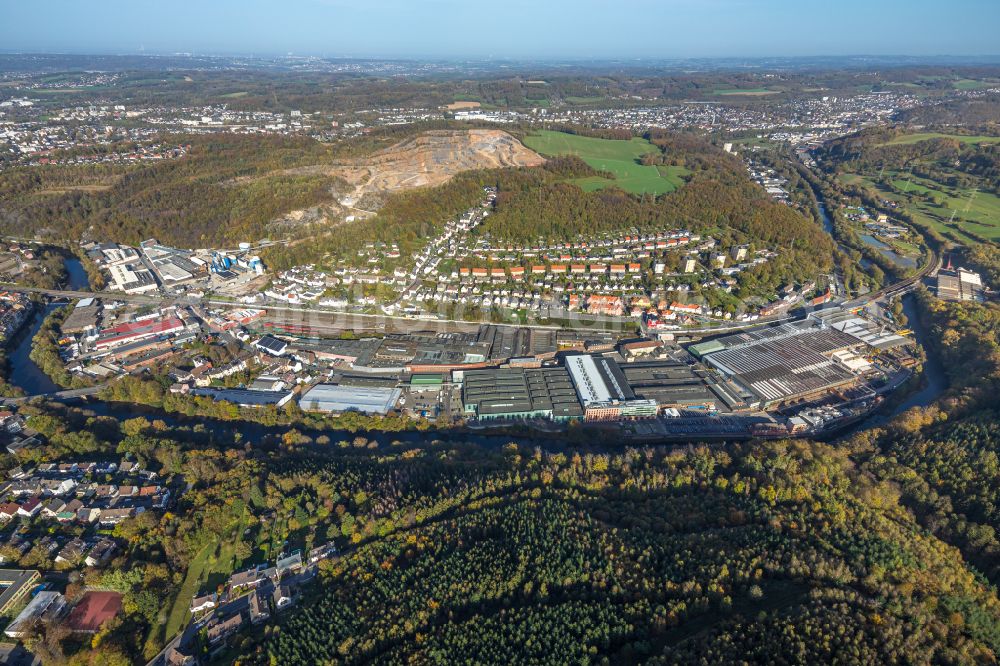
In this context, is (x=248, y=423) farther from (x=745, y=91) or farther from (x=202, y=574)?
(x=745, y=91)

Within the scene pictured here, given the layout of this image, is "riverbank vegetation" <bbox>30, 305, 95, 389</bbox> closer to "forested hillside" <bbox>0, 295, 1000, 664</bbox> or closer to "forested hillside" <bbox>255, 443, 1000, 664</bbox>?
"forested hillside" <bbox>0, 295, 1000, 664</bbox>

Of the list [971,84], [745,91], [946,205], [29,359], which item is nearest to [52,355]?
[29,359]

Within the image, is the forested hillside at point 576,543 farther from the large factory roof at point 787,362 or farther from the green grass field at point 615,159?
the green grass field at point 615,159

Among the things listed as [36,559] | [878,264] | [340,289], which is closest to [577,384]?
[340,289]

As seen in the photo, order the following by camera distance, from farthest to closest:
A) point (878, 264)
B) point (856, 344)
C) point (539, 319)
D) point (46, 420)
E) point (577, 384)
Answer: point (878, 264)
point (539, 319)
point (856, 344)
point (577, 384)
point (46, 420)

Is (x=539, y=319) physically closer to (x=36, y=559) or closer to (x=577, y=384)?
(x=577, y=384)
